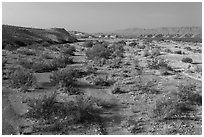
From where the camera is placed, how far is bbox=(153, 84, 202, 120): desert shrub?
987 centimetres

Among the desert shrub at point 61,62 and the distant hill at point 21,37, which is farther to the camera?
the distant hill at point 21,37

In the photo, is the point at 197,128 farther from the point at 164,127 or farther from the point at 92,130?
the point at 92,130

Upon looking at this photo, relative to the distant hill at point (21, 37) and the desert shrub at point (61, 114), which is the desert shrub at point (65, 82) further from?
the distant hill at point (21, 37)

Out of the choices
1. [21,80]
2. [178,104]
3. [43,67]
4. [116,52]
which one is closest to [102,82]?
[21,80]

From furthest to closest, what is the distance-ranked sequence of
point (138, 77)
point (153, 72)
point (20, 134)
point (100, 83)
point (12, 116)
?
point (153, 72) < point (138, 77) < point (100, 83) < point (12, 116) < point (20, 134)

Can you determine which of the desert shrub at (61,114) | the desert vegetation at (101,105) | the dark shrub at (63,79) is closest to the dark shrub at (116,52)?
the desert vegetation at (101,105)

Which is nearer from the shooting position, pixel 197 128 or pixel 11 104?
pixel 197 128

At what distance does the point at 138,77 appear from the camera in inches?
648

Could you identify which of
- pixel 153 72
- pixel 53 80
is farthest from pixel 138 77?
pixel 53 80

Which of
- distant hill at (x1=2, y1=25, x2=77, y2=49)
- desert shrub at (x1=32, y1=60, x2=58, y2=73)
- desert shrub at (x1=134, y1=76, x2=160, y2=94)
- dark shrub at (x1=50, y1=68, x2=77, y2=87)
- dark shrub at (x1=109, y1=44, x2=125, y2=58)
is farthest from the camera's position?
distant hill at (x1=2, y1=25, x2=77, y2=49)

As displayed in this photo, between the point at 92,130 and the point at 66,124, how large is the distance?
0.89 m

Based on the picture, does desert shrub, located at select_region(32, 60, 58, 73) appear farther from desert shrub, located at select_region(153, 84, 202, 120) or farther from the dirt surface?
desert shrub, located at select_region(153, 84, 202, 120)

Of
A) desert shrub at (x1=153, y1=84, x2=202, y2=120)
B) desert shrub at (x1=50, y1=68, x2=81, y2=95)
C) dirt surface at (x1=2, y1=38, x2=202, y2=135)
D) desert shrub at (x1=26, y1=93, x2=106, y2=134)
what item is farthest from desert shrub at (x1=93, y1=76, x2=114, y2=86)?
desert shrub at (x1=26, y1=93, x2=106, y2=134)

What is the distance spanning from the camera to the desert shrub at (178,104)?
388 inches
